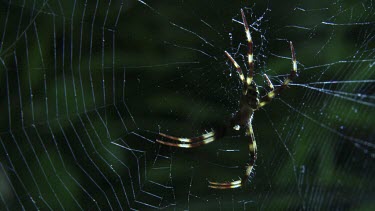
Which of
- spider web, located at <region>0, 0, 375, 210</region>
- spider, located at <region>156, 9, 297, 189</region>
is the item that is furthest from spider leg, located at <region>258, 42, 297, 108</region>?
spider web, located at <region>0, 0, 375, 210</region>

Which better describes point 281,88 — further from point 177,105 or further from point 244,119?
point 177,105

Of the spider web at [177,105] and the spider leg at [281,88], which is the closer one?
the spider leg at [281,88]

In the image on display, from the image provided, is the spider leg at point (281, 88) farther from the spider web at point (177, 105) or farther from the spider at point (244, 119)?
the spider web at point (177, 105)

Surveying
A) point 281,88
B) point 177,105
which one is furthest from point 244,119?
point 177,105

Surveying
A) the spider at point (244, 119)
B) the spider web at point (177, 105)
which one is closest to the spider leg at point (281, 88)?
the spider at point (244, 119)

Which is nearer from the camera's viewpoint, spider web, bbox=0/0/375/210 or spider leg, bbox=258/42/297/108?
spider leg, bbox=258/42/297/108

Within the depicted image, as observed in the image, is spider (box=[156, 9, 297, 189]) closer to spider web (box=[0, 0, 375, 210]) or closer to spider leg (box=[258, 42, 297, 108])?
spider leg (box=[258, 42, 297, 108])

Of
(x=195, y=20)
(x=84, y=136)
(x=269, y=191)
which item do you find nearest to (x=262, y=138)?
(x=269, y=191)

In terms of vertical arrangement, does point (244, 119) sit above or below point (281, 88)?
below
